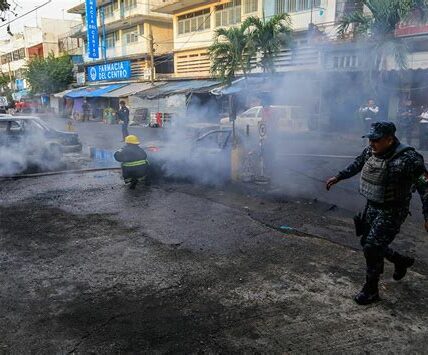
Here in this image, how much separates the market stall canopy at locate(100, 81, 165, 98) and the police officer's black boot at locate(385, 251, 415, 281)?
23074 mm

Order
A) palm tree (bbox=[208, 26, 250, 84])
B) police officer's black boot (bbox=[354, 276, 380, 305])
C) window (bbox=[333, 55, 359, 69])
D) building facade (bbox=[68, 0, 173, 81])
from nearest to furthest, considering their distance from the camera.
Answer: police officer's black boot (bbox=[354, 276, 380, 305]) < window (bbox=[333, 55, 359, 69]) < palm tree (bbox=[208, 26, 250, 84]) < building facade (bbox=[68, 0, 173, 81])

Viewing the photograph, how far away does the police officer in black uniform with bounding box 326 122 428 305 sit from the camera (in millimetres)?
3066

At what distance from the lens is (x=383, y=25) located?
10.6 metres

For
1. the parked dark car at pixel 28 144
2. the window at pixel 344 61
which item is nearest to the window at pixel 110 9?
the window at pixel 344 61

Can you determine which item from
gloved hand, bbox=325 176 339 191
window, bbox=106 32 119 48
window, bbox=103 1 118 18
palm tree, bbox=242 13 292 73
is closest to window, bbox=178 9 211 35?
palm tree, bbox=242 13 292 73

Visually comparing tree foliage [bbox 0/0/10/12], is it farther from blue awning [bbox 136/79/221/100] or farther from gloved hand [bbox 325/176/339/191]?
blue awning [bbox 136/79/221/100]

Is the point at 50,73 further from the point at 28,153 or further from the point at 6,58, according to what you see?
the point at 28,153

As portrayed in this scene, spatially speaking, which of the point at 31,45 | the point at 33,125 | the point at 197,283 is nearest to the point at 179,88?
the point at 33,125

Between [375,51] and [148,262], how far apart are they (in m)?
9.89

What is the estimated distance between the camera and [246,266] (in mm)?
4074

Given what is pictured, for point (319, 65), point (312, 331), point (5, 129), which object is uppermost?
point (319, 65)

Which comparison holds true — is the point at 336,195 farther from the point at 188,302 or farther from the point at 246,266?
the point at 188,302

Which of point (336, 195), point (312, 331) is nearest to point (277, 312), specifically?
point (312, 331)

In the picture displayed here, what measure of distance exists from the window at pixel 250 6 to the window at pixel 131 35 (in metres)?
12.3
